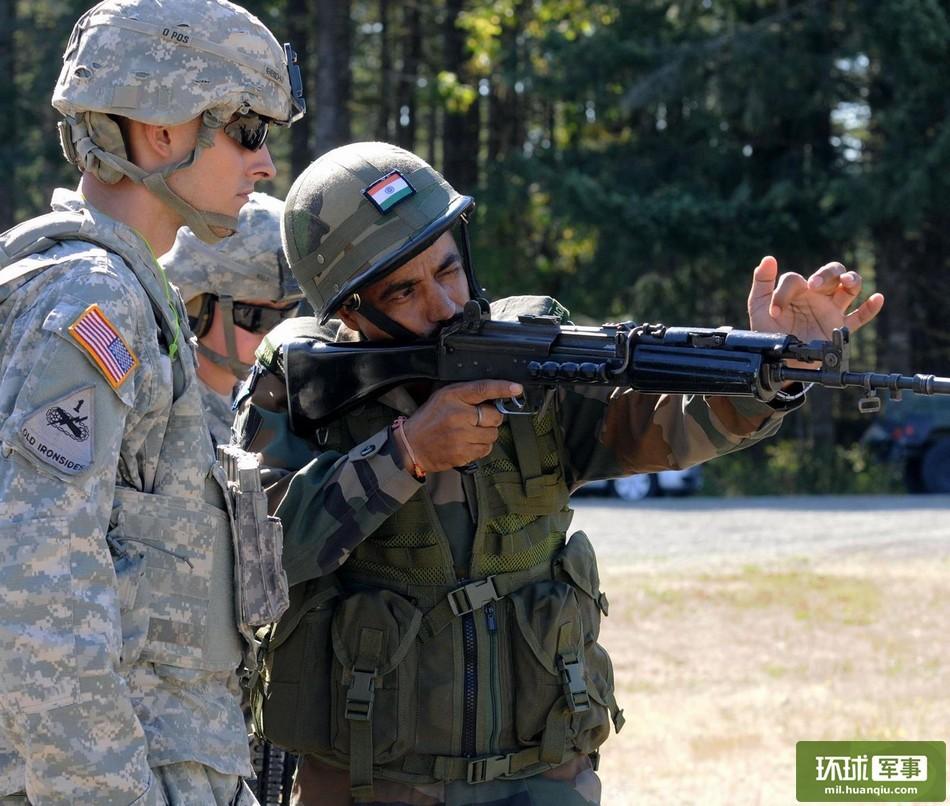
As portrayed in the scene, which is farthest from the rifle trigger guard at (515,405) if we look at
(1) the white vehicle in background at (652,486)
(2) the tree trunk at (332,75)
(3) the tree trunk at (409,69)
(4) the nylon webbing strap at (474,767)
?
(3) the tree trunk at (409,69)

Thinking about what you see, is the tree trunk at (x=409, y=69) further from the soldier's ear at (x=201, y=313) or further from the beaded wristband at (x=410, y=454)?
the beaded wristband at (x=410, y=454)

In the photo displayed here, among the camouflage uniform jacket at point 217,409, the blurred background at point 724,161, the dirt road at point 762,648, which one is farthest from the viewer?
the blurred background at point 724,161

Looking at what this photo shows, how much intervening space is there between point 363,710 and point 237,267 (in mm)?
1726

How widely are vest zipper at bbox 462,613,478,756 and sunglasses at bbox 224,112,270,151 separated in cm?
113

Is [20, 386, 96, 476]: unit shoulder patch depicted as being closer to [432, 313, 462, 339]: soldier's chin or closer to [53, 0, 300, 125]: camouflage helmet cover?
[53, 0, 300, 125]: camouflage helmet cover

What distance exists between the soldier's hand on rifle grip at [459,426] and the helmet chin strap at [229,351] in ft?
4.16

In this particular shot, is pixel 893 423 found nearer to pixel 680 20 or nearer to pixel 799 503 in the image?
pixel 799 503

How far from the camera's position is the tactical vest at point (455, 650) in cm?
321

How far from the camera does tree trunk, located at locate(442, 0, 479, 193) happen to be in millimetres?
26844

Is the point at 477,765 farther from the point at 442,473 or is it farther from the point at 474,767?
the point at 442,473

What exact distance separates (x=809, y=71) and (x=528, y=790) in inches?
779

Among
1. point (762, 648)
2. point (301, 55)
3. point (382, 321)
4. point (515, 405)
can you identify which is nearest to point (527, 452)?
point (515, 405)

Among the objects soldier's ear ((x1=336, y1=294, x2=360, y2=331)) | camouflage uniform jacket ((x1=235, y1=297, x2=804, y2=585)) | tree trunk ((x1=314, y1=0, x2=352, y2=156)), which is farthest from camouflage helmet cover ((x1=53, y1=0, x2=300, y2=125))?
tree trunk ((x1=314, y1=0, x2=352, y2=156))

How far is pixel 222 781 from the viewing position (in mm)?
2543
